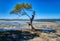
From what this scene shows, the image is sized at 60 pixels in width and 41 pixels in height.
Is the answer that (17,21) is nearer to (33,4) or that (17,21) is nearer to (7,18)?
(7,18)

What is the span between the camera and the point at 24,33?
215 inches

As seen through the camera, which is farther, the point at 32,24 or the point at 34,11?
the point at 32,24

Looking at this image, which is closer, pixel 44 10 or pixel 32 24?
pixel 44 10

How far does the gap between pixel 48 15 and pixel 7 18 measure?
4.11 feet

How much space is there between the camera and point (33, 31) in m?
5.57

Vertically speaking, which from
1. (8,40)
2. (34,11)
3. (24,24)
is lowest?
(8,40)

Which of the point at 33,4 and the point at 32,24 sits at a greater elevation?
the point at 33,4

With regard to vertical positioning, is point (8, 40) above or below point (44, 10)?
below

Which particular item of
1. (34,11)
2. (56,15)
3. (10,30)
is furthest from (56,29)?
(10,30)

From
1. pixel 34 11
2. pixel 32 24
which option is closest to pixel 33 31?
pixel 32 24

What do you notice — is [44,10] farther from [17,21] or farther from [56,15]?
[17,21]

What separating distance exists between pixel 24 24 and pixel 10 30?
0.48 meters

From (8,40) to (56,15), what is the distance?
1.63 m

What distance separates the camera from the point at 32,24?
18.9ft
